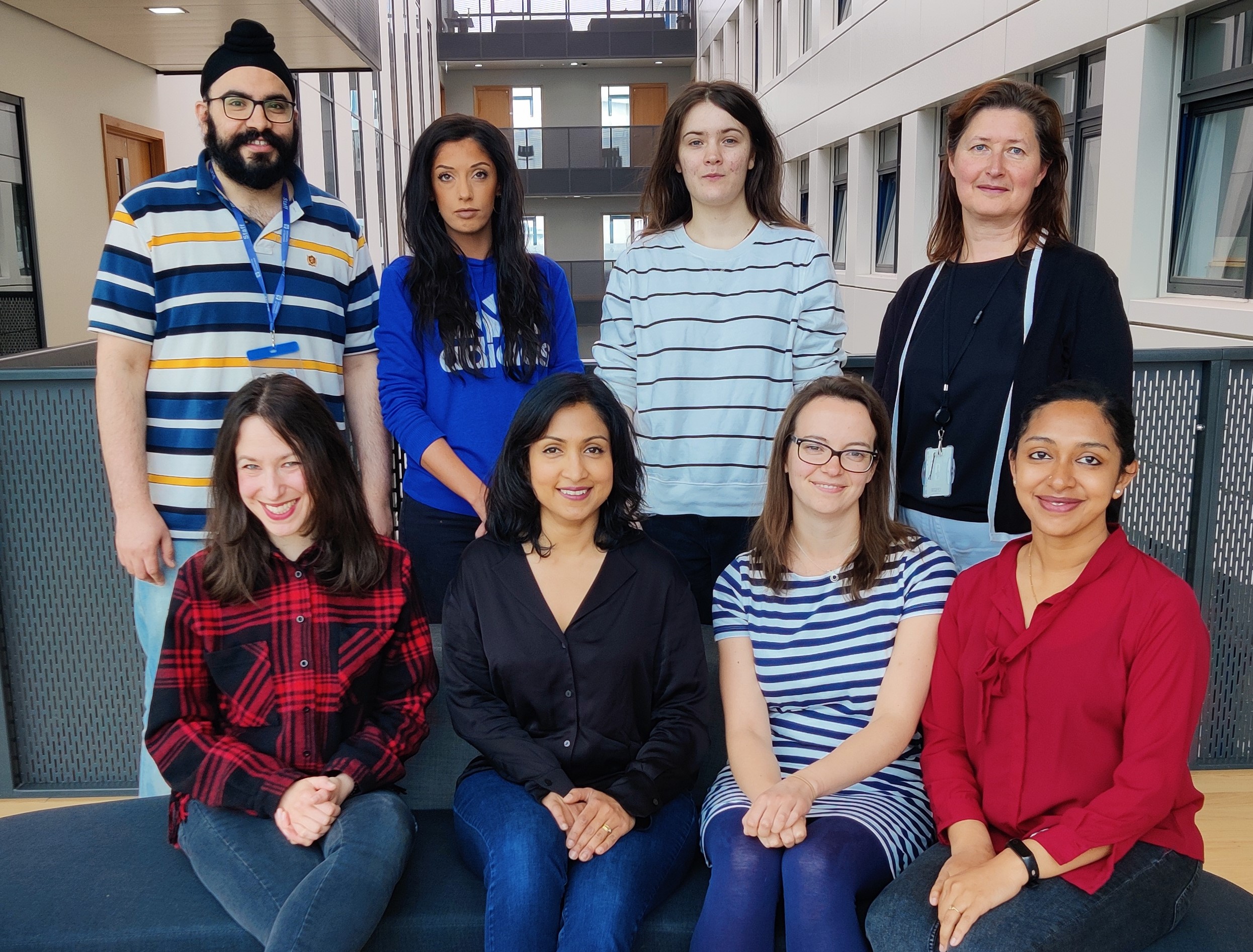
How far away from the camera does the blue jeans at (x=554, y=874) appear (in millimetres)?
1945

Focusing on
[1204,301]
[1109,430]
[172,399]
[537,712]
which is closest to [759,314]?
[1109,430]

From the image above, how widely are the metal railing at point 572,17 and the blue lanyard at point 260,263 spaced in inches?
994

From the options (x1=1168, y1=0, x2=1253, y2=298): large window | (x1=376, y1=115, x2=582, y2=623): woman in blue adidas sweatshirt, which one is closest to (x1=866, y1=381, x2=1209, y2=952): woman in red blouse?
(x1=376, y1=115, x2=582, y2=623): woman in blue adidas sweatshirt

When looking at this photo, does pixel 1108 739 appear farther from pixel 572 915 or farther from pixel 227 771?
pixel 227 771

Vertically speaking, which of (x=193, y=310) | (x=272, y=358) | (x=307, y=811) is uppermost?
(x=193, y=310)

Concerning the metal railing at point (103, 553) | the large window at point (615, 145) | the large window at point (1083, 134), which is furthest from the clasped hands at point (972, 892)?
the large window at point (615, 145)

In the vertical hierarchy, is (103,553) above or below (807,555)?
below

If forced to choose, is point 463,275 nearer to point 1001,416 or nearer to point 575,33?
point 1001,416

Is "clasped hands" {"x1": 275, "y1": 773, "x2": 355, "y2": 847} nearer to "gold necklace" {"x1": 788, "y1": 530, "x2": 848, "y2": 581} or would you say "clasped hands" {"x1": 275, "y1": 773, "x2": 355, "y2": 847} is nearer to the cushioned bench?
the cushioned bench

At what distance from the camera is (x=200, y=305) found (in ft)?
8.14

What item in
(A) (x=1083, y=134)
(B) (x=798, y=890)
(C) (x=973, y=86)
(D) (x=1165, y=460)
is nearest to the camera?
(B) (x=798, y=890)

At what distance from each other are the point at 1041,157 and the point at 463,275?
1469 millimetres

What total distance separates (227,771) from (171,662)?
0.27 meters

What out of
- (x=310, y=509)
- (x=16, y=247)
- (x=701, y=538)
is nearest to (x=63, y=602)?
(x=310, y=509)
